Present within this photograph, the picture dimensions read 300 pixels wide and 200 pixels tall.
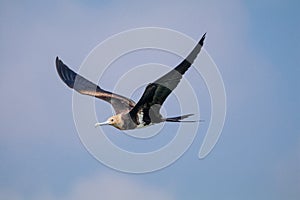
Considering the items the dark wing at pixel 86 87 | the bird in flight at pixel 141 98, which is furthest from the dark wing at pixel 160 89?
the dark wing at pixel 86 87

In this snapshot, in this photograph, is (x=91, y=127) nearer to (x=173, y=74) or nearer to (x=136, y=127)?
(x=136, y=127)

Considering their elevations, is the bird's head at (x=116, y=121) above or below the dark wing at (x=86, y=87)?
below

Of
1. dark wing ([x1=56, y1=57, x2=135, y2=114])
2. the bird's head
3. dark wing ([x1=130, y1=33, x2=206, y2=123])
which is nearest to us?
dark wing ([x1=130, y1=33, x2=206, y2=123])

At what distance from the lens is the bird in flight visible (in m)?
9.52

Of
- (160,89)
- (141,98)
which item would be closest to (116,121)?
(141,98)

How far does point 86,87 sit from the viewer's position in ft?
41.8

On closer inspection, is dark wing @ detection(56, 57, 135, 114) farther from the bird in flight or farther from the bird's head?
the bird's head

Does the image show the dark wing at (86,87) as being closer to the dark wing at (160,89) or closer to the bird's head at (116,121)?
the bird's head at (116,121)

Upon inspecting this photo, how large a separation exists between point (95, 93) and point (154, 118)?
6.63ft

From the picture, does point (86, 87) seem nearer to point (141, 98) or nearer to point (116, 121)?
point (116, 121)

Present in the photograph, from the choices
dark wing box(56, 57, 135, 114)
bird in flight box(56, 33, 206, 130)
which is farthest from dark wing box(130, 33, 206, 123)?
dark wing box(56, 57, 135, 114)

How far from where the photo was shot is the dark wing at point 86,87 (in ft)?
40.1

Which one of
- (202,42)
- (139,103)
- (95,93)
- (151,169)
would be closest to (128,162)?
(151,169)

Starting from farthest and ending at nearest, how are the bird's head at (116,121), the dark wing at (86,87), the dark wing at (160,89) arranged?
the dark wing at (86,87) → the bird's head at (116,121) → the dark wing at (160,89)
